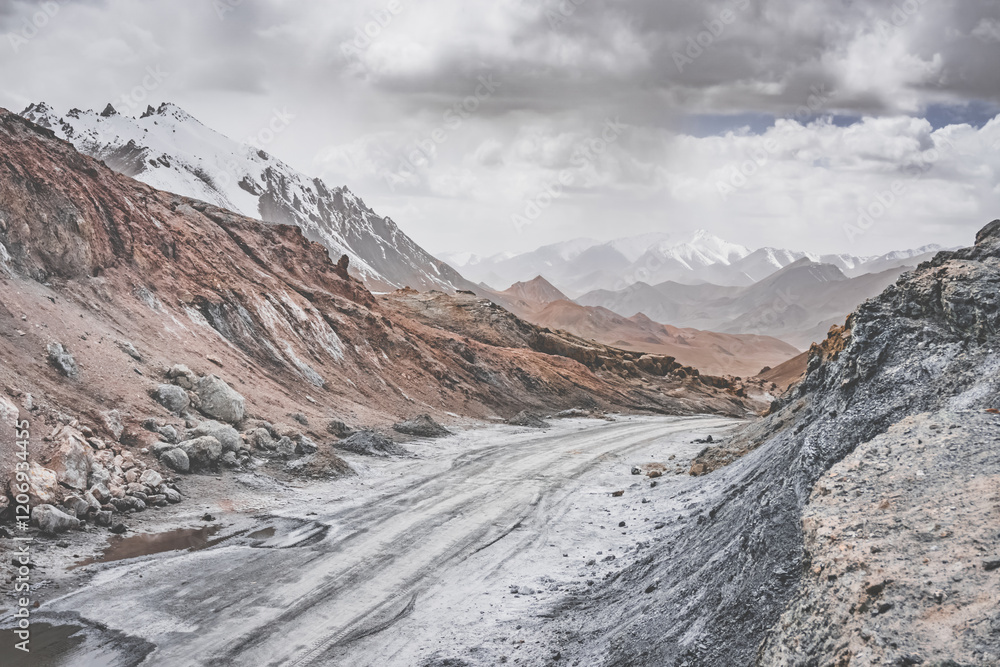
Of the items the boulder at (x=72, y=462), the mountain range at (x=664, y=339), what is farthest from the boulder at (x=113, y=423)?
the mountain range at (x=664, y=339)

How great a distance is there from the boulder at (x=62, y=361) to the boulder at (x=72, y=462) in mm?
3263

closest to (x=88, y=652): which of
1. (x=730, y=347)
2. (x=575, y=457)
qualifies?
(x=575, y=457)

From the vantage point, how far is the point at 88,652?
7.72m

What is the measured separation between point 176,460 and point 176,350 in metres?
7.41

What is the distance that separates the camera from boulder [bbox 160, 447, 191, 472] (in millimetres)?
14398

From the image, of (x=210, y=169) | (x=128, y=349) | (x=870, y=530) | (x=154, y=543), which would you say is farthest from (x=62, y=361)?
(x=210, y=169)

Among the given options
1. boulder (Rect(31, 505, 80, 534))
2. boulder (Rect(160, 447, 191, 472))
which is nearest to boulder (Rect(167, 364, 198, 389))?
boulder (Rect(160, 447, 191, 472))

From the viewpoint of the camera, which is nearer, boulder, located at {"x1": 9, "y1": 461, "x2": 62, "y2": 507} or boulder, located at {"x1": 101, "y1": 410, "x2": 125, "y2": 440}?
boulder, located at {"x1": 9, "y1": 461, "x2": 62, "y2": 507}

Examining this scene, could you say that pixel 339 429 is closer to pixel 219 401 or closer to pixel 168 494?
pixel 219 401

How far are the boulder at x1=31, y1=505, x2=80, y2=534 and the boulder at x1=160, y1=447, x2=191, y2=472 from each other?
3.41 meters

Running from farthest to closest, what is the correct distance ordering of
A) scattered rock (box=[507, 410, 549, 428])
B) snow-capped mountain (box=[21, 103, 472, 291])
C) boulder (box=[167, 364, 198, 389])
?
snow-capped mountain (box=[21, 103, 472, 291]) < scattered rock (box=[507, 410, 549, 428]) < boulder (box=[167, 364, 198, 389])

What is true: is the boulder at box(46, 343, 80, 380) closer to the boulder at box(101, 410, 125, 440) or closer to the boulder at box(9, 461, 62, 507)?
the boulder at box(101, 410, 125, 440)

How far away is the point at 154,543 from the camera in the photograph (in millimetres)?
11297

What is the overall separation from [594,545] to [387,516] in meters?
4.79
